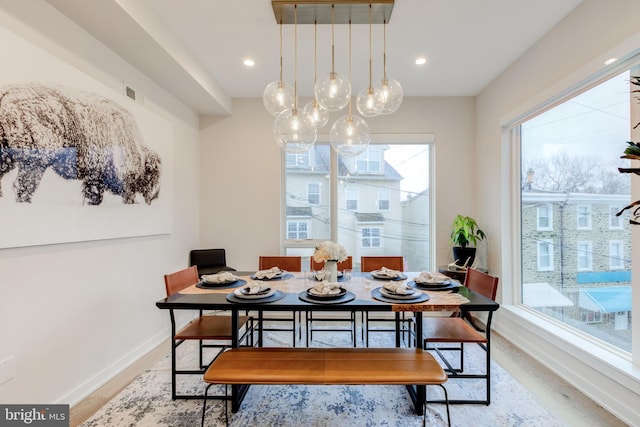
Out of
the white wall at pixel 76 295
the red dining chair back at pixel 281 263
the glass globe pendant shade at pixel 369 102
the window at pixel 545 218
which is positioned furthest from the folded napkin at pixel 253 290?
the window at pixel 545 218

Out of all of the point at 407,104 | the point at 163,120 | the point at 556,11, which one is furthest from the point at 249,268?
the point at 556,11

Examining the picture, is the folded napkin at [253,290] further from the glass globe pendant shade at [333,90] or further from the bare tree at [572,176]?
the bare tree at [572,176]

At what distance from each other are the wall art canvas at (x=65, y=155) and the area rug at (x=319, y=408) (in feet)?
3.94

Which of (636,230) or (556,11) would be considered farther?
(556,11)

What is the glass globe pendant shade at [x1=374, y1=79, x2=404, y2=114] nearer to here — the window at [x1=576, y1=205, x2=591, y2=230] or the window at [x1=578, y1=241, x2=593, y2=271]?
the window at [x1=576, y1=205, x2=591, y2=230]

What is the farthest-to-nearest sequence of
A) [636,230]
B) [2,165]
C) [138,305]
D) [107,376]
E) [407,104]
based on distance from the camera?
[407,104]
[138,305]
[107,376]
[636,230]
[2,165]

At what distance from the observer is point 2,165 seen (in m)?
1.56

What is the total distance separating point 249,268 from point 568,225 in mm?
3420

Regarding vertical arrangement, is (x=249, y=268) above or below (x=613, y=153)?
below

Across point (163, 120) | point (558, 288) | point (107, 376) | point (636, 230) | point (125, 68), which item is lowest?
point (107, 376)

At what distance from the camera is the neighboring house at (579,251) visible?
6.87 feet

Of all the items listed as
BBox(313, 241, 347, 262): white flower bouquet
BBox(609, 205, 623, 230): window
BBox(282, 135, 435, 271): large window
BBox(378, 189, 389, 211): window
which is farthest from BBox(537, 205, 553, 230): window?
BBox(313, 241, 347, 262): white flower bouquet

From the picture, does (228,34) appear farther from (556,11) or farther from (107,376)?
(107,376)

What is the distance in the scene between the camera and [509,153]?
10.5ft
